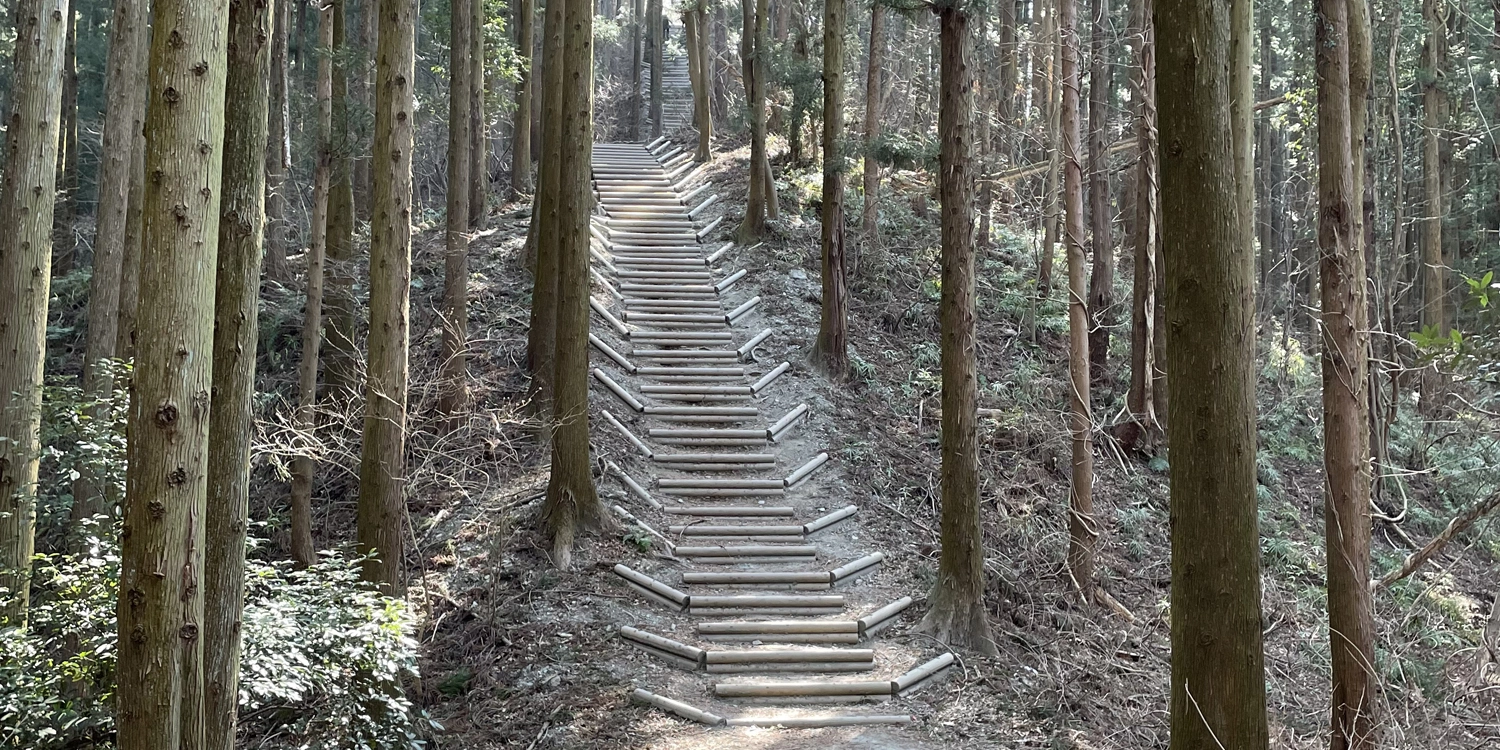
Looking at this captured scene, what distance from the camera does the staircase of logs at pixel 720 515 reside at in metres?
8.80

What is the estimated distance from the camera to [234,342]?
4.92 metres

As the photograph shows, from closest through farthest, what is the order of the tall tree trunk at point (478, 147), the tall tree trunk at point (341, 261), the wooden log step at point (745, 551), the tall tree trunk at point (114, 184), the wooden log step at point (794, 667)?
the wooden log step at point (794, 667)
the tall tree trunk at point (114, 184)
the wooden log step at point (745, 551)
the tall tree trunk at point (341, 261)
the tall tree trunk at point (478, 147)

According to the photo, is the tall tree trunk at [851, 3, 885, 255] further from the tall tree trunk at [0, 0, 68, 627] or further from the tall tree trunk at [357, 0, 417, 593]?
the tall tree trunk at [0, 0, 68, 627]

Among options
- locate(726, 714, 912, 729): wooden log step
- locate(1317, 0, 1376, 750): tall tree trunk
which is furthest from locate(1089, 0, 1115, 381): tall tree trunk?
locate(726, 714, 912, 729): wooden log step

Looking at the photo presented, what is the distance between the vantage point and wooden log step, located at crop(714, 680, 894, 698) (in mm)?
8516

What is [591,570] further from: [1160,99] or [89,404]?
[1160,99]

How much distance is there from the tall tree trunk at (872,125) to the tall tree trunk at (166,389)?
12.6 metres

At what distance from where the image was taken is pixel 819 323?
53.5ft

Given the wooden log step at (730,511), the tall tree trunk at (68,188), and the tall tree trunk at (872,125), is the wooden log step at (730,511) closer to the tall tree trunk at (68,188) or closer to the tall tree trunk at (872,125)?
the tall tree trunk at (872,125)

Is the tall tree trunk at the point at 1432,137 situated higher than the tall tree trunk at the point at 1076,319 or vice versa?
the tall tree trunk at the point at 1432,137

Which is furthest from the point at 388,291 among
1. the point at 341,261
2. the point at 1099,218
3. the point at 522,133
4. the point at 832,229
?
the point at 522,133

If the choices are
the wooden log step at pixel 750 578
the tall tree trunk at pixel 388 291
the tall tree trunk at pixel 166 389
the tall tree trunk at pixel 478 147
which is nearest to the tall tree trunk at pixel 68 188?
the tall tree trunk at pixel 478 147

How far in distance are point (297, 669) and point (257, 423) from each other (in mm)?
4452

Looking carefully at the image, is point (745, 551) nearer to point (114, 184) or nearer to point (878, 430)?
point (878, 430)
